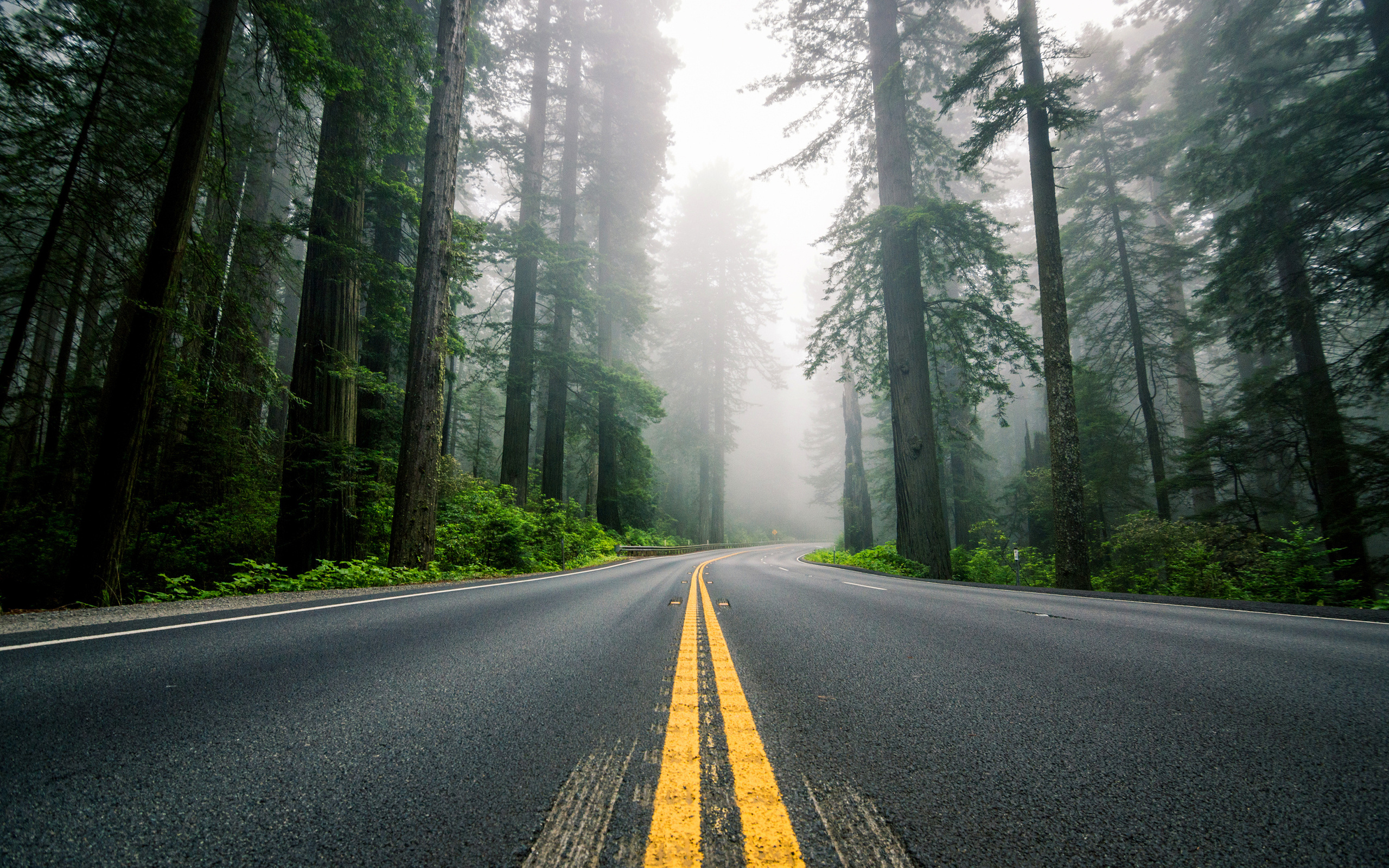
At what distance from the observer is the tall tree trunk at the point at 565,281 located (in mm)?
16656

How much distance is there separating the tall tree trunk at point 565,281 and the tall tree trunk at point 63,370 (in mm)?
9928

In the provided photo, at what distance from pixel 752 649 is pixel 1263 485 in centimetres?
2429

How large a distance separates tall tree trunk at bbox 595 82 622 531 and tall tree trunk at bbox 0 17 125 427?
12.5 metres

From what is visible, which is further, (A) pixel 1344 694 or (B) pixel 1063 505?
(B) pixel 1063 505

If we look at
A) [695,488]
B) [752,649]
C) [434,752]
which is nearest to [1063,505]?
[752,649]

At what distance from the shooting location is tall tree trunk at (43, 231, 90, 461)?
717 cm

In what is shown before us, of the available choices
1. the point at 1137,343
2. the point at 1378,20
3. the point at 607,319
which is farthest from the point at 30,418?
the point at 1378,20

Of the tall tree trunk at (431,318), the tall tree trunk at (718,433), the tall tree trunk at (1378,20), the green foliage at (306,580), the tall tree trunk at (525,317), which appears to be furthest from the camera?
the tall tree trunk at (718,433)

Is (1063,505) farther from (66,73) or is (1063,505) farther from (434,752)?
(66,73)

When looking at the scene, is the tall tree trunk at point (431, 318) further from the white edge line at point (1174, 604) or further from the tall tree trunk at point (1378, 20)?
the tall tree trunk at point (1378, 20)

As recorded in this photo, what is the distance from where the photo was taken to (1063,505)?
926 centimetres

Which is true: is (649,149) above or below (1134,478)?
above

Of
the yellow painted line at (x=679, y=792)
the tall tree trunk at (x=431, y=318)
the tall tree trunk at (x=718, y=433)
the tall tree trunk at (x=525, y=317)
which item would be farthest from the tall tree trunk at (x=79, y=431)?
the tall tree trunk at (x=718, y=433)

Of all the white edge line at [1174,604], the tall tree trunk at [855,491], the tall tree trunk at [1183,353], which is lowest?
the white edge line at [1174,604]
